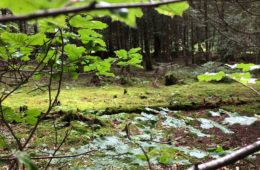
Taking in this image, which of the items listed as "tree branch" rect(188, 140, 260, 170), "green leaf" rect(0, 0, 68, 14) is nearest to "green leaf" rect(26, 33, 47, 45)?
"green leaf" rect(0, 0, 68, 14)

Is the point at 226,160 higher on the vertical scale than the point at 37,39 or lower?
lower

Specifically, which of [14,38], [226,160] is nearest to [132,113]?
[14,38]

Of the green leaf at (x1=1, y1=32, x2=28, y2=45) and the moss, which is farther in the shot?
the moss

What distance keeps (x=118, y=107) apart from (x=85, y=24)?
530 cm

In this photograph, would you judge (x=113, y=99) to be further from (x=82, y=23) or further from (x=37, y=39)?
(x=82, y=23)

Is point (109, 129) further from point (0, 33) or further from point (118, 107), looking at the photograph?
point (0, 33)

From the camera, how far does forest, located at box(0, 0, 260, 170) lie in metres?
0.54

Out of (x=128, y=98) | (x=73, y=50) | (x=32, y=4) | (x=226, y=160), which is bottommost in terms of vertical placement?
(x=128, y=98)

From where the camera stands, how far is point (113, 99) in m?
7.41

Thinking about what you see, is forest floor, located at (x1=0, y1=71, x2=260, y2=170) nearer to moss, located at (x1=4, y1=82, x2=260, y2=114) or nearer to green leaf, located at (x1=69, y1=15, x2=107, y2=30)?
moss, located at (x1=4, y1=82, x2=260, y2=114)

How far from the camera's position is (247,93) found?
8148 mm

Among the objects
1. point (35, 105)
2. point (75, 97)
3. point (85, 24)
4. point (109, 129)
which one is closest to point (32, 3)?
point (85, 24)

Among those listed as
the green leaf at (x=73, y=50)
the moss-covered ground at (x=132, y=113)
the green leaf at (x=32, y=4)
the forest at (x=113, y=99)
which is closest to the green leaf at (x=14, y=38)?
the forest at (x=113, y=99)

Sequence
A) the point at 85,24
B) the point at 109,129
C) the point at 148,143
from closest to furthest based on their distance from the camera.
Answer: the point at 85,24
the point at 148,143
the point at 109,129
